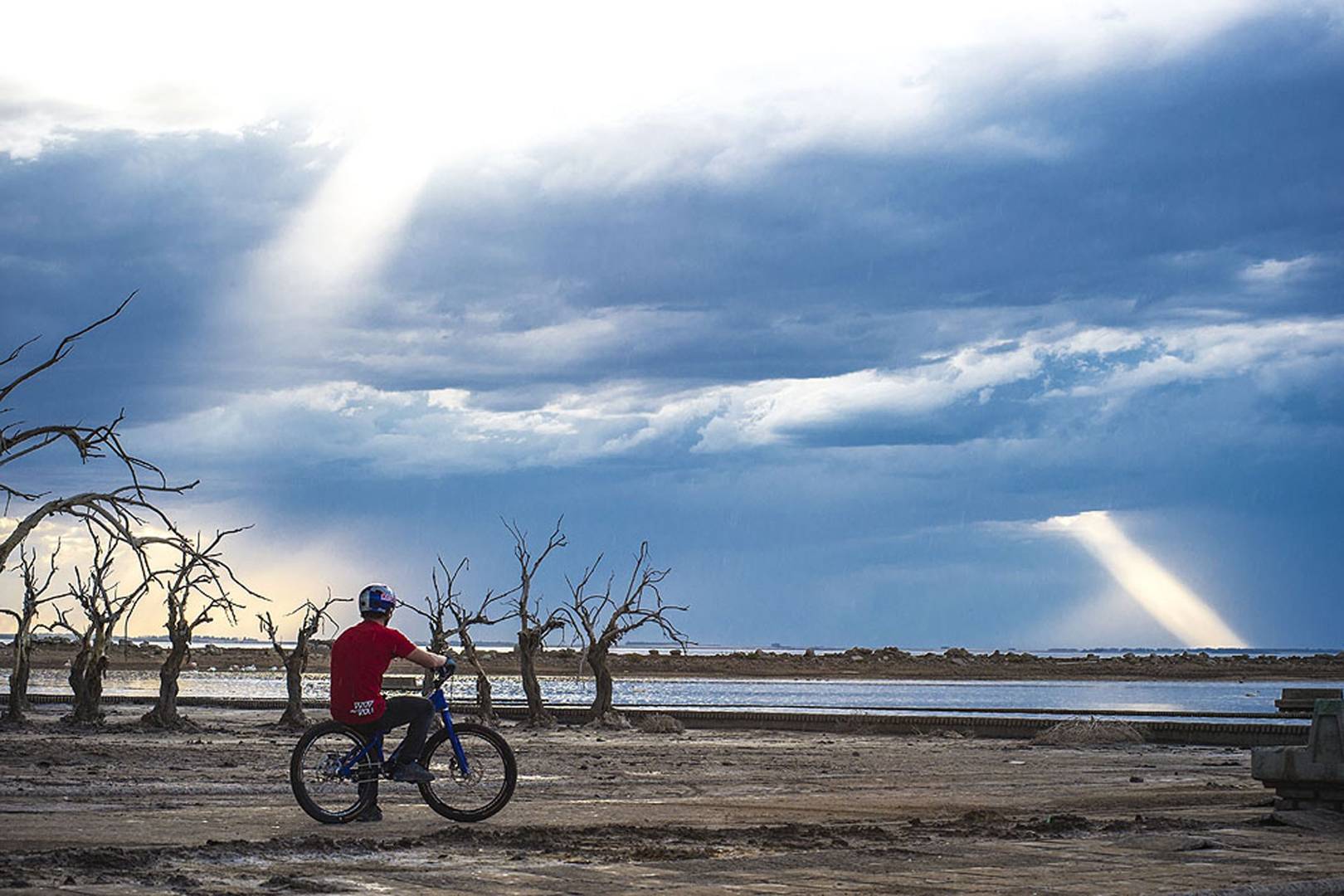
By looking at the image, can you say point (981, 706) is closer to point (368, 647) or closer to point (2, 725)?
point (2, 725)

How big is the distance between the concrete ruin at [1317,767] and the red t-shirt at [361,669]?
795 cm

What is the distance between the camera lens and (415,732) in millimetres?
13328

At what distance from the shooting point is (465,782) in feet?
44.2

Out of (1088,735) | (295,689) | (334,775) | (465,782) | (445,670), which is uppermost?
(445,670)

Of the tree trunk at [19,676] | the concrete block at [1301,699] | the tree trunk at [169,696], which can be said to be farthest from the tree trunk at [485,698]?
the concrete block at [1301,699]

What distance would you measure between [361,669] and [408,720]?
612mm

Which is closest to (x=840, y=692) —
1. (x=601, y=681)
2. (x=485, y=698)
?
(x=601, y=681)

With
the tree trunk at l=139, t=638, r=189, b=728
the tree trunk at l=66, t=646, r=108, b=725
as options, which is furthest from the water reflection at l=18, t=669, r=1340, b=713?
the tree trunk at l=139, t=638, r=189, b=728

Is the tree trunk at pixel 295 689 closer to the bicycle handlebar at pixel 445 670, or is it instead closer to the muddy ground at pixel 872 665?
the bicycle handlebar at pixel 445 670

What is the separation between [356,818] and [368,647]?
139 cm

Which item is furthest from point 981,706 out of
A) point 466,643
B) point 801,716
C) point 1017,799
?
point 1017,799

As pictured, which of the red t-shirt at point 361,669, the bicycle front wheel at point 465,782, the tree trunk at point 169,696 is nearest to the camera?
the red t-shirt at point 361,669

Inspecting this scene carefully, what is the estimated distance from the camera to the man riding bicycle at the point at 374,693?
13.2 meters

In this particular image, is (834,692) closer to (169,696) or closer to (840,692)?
(840,692)
